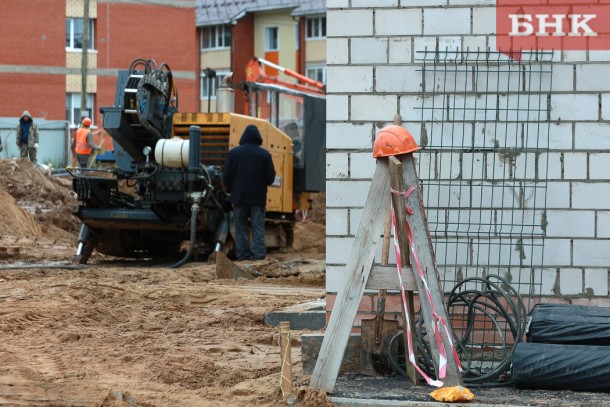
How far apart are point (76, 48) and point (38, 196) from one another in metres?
25.4

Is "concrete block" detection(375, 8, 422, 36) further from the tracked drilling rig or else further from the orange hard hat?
the tracked drilling rig

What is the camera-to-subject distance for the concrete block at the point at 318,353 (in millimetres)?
8047

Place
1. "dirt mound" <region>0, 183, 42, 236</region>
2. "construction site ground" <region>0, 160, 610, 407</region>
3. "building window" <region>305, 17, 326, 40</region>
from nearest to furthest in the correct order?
"construction site ground" <region>0, 160, 610, 407</region> < "dirt mound" <region>0, 183, 42, 236</region> < "building window" <region>305, 17, 326, 40</region>

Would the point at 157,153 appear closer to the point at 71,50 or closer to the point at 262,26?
the point at 71,50

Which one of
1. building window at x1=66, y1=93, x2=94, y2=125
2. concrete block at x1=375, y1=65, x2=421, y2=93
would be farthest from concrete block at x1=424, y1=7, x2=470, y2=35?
building window at x1=66, y1=93, x2=94, y2=125

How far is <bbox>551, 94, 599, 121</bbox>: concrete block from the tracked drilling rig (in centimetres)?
843

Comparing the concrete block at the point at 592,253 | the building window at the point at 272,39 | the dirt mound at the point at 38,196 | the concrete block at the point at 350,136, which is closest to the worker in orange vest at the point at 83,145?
the dirt mound at the point at 38,196

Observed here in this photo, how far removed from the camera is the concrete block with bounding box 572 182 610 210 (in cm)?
859

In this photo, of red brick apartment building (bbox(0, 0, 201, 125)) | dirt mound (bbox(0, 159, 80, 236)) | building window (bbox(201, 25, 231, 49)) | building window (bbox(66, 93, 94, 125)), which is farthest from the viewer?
building window (bbox(201, 25, 231, 49))

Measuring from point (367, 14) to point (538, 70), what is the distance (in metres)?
1.31

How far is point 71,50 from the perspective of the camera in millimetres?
48656

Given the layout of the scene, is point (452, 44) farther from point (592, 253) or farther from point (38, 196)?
point (38, 196)

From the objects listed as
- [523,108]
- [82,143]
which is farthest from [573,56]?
[82,143]

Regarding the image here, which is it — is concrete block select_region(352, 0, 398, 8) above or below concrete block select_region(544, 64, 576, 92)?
above
